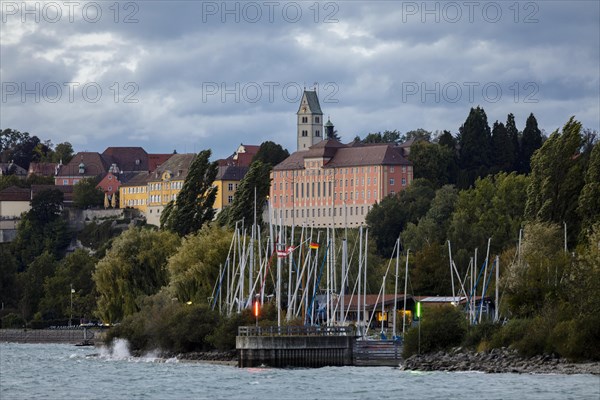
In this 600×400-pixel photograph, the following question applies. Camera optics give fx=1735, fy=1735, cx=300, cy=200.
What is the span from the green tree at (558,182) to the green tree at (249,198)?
75.7 feet

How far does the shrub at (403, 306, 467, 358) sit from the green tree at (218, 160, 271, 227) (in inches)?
1585

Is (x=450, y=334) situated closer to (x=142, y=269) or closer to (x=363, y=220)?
(x=142, y=269)

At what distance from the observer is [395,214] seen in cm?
16212

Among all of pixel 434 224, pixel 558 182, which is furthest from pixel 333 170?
pixel 558 182

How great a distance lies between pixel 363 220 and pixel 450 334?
105m

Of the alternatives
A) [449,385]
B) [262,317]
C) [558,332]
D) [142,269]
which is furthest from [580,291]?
[142,269]

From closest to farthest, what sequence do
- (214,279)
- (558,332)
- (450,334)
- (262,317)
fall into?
(558,332), (450,334), (262,317), (214,279)

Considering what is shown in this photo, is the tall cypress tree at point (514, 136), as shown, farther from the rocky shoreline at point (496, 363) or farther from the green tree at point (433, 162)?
the rocky shoreline at point (496, 363)

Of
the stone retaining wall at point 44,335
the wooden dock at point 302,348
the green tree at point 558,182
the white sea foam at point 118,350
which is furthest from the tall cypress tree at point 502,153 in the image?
the wooden dock at point 302,348

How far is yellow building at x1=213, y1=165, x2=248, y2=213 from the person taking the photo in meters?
194

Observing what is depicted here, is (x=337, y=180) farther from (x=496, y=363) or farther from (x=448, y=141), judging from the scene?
(x=496, y=363)

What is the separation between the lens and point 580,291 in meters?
71.2

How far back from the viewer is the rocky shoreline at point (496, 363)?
67.2 metres

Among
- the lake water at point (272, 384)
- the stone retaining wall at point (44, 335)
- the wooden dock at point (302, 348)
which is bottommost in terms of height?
the lake water at point (272, 384)
